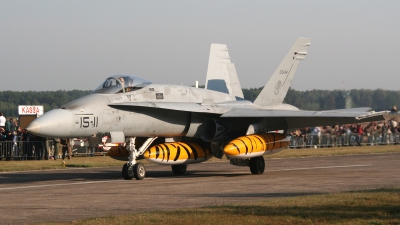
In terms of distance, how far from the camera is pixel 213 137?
2000cm

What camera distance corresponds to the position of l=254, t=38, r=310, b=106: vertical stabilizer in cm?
2341

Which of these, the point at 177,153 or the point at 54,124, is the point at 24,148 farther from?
the point at 54,124

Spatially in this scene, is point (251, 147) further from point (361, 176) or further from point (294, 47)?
point (294, 47)

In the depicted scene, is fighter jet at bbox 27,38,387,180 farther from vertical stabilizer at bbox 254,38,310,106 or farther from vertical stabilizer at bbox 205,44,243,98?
vertical stabilizer at bbox 205,44,243,98

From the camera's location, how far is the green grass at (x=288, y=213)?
9.85m

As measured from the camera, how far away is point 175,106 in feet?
61.4

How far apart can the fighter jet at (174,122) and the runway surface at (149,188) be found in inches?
31.7

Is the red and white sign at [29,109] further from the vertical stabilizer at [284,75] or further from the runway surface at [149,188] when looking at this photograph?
the vertical stabilizer at [284,75]

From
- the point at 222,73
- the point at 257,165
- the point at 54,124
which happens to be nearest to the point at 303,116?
the point at 257,165

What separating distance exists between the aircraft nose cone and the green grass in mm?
5866

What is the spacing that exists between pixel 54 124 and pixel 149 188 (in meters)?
2.70

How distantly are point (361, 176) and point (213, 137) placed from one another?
14.2ft

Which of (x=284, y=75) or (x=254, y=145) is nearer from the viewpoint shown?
(x=254, y=145)

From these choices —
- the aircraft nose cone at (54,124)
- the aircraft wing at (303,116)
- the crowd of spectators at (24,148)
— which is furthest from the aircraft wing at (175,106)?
the crowd of spectators at (24,148)
